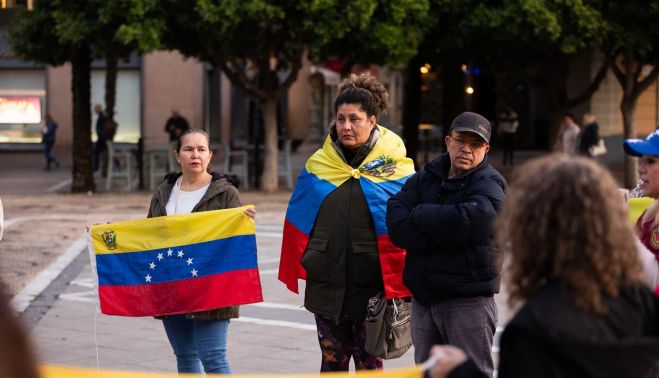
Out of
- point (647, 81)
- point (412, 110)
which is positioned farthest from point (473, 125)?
point (412, 110)

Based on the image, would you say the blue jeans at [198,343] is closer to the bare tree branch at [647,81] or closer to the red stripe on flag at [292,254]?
the red stripe on flag at [292,254]

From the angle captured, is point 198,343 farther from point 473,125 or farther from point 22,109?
point 22,109

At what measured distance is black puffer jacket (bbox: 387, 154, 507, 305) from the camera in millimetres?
5402

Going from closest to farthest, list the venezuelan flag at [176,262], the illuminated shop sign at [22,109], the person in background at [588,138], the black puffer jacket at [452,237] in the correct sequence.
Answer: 1. the black puffer jacket at [452,237]
2. the venezuelan flag at [176,262]
3. the person in background at [588,138]
4. the illuminated shop sign at [22,109]

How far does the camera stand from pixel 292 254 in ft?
20.7

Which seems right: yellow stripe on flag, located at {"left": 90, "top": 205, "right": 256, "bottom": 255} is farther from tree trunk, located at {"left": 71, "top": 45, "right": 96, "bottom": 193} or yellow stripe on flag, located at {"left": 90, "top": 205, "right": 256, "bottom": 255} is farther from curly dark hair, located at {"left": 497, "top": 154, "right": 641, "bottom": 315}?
tree trunk, located at {"left": 71, "top": 45, "right": 96, "bottom": 193}

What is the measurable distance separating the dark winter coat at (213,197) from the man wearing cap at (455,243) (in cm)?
140

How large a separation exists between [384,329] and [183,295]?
1312mm

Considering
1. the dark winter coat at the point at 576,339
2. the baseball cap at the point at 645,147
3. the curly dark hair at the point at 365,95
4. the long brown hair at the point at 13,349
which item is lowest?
the dark winter coat at the point at 576,339

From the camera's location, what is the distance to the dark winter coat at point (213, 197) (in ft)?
22.1

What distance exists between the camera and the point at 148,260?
22.6 ft

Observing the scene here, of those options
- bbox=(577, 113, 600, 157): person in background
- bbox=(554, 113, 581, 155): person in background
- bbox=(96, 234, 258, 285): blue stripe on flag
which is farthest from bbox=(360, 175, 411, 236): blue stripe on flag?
bbox=(554, 113, 581, 155): person in background

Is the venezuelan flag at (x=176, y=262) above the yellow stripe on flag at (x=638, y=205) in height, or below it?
below

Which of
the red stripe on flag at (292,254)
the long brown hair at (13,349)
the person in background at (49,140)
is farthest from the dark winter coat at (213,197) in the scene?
the person in background at (49,140)
